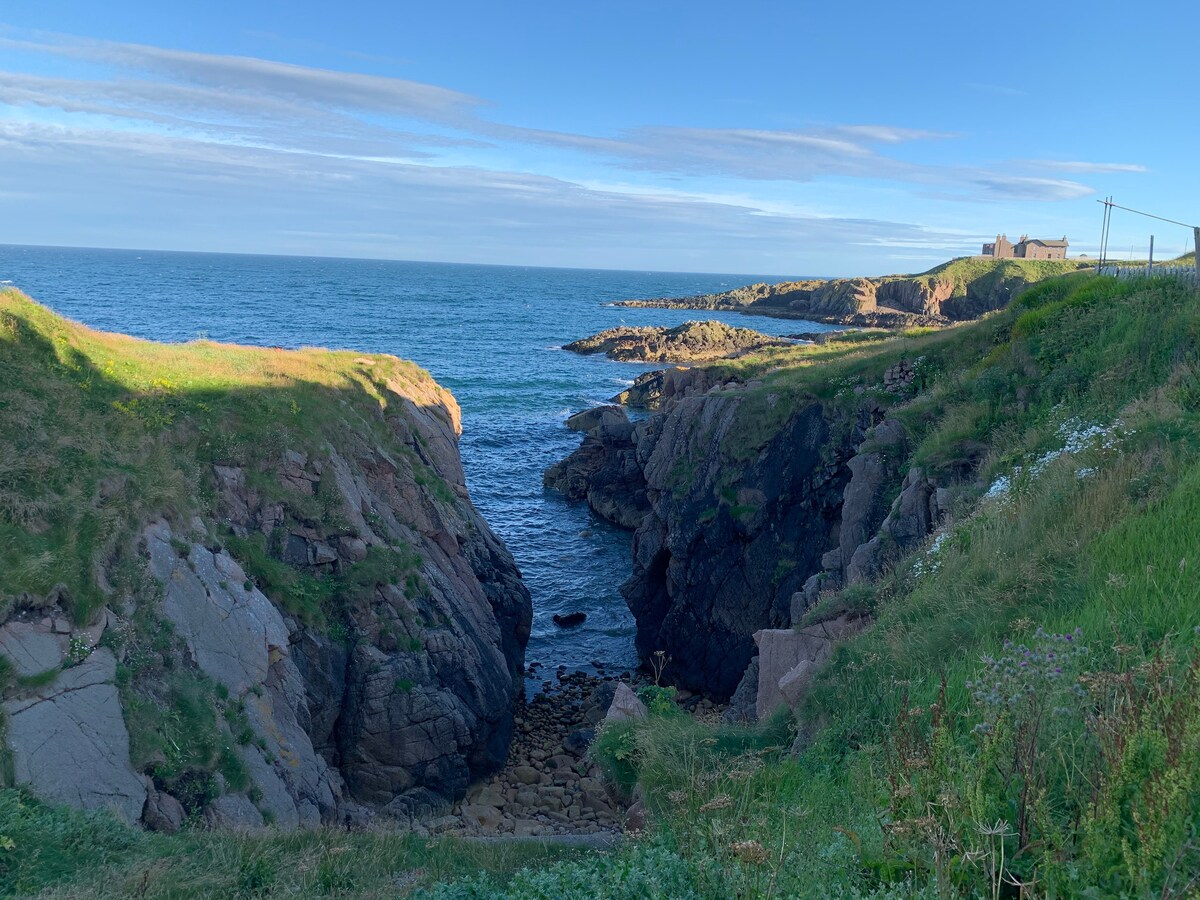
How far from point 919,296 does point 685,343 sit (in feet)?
170

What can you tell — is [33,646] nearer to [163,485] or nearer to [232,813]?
[232,813]

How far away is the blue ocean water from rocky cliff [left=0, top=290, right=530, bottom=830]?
8.55 metres

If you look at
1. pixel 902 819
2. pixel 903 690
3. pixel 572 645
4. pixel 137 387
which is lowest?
pixel 572 645

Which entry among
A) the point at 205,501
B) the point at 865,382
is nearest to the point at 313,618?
the point at 205,501

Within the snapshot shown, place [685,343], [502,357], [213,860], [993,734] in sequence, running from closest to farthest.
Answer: [993,734]
[213,860]
[685,343]
[502,357]

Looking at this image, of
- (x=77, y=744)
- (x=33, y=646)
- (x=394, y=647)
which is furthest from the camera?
(x=394, y=647)

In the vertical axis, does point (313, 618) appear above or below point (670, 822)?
below

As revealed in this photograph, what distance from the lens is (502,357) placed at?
93500 millimetres

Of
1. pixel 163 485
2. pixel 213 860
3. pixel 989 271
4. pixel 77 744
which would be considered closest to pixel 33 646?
pixel 77 744

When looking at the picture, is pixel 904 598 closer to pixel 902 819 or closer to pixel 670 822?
pixel 670 822

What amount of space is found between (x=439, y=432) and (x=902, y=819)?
1050 inches

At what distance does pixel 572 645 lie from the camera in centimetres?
2872

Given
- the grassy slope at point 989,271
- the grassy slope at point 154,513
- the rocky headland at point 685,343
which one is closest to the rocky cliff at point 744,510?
the grassy slope at point 154,513

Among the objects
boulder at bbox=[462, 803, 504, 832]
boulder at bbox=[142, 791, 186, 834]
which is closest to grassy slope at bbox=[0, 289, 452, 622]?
boulder at bbox=[142, 791, 186, 834]
